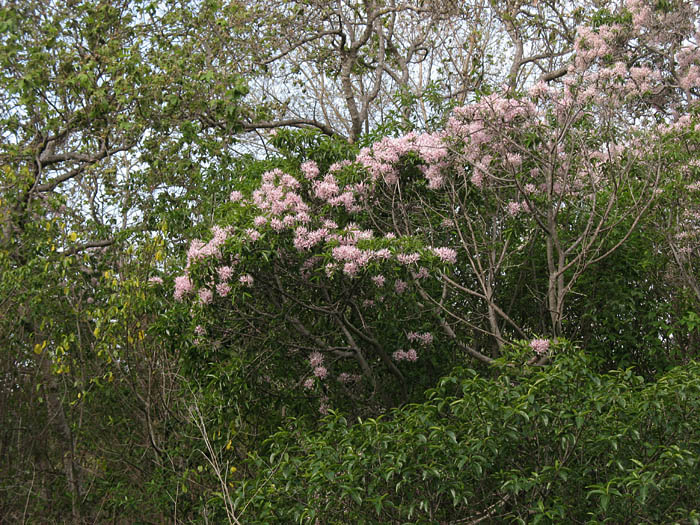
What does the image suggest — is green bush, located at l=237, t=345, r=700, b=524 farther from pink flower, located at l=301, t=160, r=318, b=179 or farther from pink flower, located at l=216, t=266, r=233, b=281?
pink flower, located at l=301, t=160, r=318, b=179

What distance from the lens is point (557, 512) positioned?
388cm

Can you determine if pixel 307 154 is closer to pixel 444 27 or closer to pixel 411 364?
pixel 411 364

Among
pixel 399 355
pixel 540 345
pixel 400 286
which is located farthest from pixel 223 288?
pixel 540 345

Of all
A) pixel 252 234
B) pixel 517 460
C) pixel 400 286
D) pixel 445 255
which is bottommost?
pixel 517 460

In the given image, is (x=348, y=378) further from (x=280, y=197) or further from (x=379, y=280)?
(x=280, y=197)

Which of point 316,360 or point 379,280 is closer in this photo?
point 379,280

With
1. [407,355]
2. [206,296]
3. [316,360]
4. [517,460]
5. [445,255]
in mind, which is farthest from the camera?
[407,355]

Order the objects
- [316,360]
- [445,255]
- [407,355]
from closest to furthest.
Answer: [445,255], [316,360], [407,355]

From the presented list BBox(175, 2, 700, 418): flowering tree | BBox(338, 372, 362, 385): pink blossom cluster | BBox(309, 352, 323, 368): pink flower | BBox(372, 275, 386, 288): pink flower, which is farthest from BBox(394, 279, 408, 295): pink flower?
BBox(338, 372, 362, 385): pink blossom cluster

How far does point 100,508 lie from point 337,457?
337 cm

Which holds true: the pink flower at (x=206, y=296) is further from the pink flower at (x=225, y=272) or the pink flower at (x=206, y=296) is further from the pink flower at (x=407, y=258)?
the pink flower at (x=407, y=258)

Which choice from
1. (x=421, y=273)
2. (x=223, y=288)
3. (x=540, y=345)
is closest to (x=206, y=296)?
(x=223, y=288)

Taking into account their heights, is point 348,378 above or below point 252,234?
below

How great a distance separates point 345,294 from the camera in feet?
17.0
